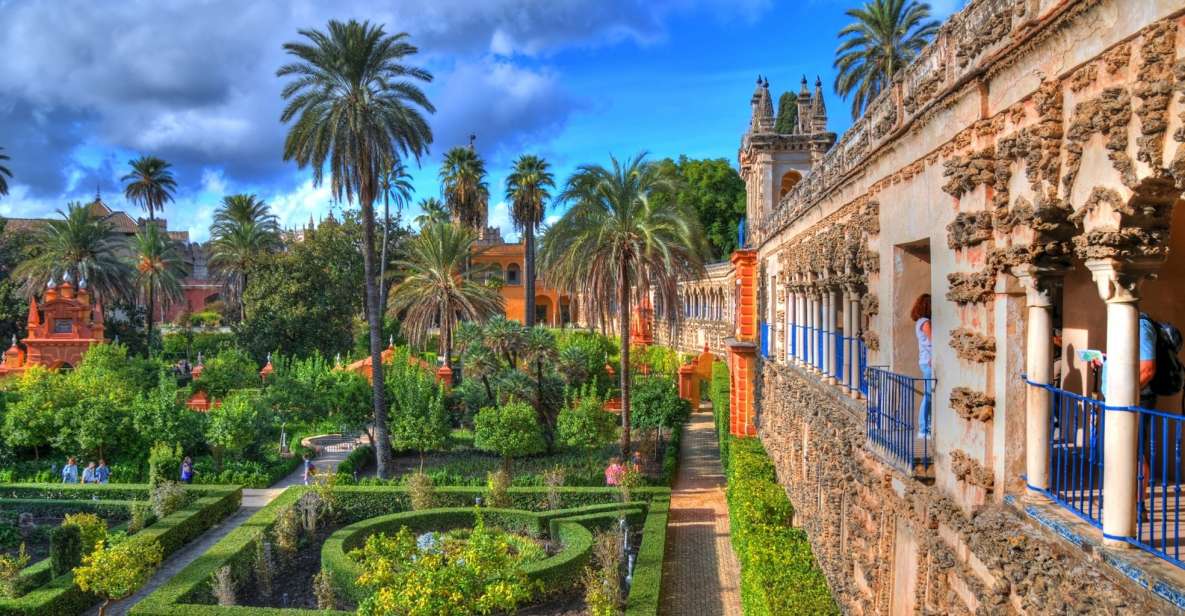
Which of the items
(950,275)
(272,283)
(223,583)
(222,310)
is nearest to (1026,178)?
(950,275)

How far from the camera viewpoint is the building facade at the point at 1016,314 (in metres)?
4.12

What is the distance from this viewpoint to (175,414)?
2509cm

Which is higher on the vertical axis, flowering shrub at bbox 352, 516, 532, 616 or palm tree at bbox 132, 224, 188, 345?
palm tree at bbox 132, 224, 188, 345

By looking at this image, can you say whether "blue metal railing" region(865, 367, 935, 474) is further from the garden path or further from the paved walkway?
the garden path

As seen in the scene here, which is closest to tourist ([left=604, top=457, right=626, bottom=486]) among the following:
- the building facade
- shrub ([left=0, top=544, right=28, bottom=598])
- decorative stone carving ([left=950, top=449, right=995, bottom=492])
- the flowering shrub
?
the flowering shrub

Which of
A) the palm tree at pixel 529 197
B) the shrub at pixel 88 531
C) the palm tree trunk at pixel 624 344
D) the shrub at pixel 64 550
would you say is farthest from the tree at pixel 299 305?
the shrub at pixel 64 550

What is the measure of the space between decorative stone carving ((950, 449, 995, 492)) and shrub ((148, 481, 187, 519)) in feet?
63.0

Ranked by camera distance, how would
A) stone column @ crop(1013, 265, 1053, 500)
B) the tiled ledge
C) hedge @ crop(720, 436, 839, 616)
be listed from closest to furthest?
the tiled ledge < stone column @ crop(1013, 265, 1053, 500) < hedge @ crop(720, 436, 839, 616)

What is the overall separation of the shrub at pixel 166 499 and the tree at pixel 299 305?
21592mm

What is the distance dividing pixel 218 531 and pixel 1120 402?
20.6 m

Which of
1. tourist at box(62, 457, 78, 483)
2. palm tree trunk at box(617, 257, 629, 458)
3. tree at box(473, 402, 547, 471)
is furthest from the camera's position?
palm tree trunk at box(617, 257, 629, 458)

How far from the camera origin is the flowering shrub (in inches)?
403

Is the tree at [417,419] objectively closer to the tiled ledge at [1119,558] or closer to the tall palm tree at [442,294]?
the tall palm tree at [442,294]

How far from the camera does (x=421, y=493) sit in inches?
802
